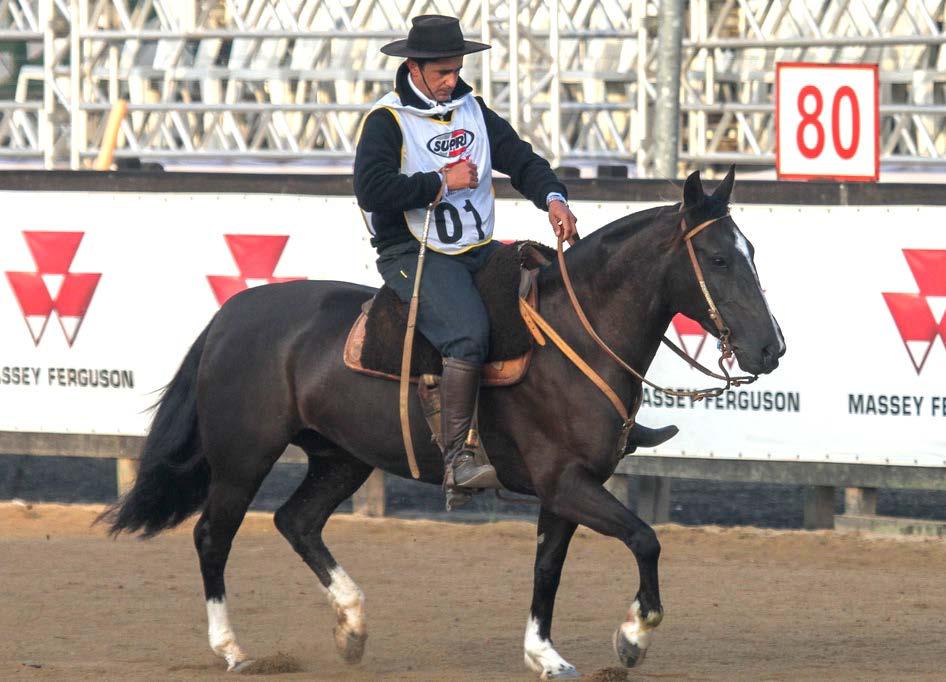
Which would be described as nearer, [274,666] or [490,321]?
[490,321]

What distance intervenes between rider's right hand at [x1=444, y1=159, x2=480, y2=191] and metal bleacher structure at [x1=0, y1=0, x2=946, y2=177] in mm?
8002

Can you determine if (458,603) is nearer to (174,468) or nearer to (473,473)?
(174,468)

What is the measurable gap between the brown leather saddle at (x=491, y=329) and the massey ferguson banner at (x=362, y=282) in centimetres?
319

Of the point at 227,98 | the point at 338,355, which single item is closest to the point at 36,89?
the point at 227,98

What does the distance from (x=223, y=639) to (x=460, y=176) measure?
7.18 ft

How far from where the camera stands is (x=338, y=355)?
751 cm

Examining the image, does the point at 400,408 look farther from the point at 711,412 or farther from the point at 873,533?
the point at 873,533

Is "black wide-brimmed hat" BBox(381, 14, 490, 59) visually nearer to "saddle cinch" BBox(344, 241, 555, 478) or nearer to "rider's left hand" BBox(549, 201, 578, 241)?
"rider's left hand" BBox(549, 201, 578, 241)

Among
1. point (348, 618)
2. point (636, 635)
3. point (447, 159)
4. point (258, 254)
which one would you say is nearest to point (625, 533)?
point (636, 635)

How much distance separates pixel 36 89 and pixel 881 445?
477 inches

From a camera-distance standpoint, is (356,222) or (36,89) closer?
(356,222)

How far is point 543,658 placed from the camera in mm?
7094

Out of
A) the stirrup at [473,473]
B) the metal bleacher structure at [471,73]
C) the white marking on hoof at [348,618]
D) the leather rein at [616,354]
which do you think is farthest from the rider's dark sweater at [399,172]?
the metal bleacher structure at [471,73]

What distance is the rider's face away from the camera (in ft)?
23.2
